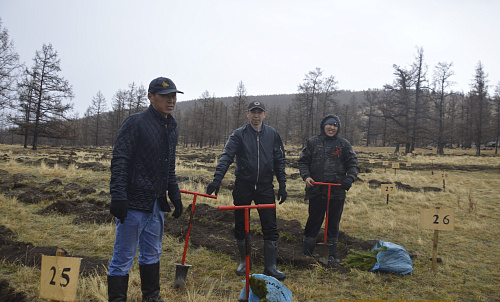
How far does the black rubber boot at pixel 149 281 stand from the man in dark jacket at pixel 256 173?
133 cm

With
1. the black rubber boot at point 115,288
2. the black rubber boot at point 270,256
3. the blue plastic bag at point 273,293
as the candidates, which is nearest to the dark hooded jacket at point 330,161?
the black rubber boot at point 270,256

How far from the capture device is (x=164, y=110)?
2.75 m

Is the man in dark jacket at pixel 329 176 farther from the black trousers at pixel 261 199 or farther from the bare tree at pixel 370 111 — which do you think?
the bare tree at pixel 370 111

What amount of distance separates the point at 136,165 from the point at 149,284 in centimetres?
119

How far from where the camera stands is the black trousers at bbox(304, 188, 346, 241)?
4.45 meters

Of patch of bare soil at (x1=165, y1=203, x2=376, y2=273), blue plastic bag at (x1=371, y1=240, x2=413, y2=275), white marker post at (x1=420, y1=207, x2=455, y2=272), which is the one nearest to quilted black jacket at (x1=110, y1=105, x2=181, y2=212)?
patch of bare soil at (x1=165, y1=203, x2=376, y2=273)

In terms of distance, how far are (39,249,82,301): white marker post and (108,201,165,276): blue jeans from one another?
0.94 feet

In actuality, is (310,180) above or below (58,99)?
below

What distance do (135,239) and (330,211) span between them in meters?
3.01

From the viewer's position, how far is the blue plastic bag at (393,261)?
4148mm

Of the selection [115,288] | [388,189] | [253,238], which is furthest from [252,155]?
[388,189]

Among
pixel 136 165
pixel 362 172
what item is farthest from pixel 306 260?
pixel 362 172

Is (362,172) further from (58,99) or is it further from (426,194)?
(58,99)

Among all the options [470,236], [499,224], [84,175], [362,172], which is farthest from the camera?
[362,172]
